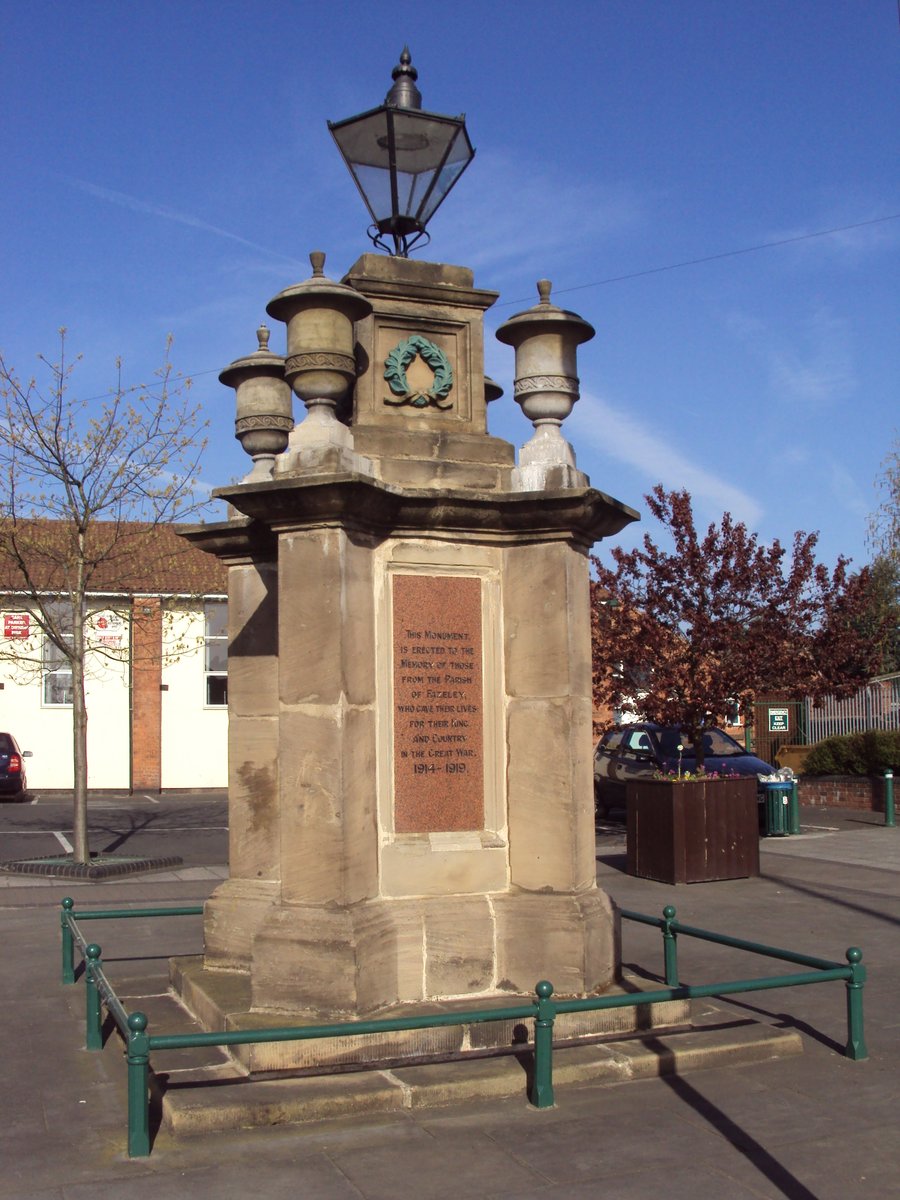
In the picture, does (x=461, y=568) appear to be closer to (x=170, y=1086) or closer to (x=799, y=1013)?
(x=170, y=1086)

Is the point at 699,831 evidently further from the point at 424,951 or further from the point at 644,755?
the point at 424,951

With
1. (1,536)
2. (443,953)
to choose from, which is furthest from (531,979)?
(1,536)

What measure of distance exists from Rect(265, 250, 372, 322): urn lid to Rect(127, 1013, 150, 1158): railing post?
3.86 m

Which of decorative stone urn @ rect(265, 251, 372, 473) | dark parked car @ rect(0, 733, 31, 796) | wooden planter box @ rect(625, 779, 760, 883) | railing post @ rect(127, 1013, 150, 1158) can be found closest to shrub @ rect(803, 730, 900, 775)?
wooden planter box @ rect(625, 779, 760, 883)

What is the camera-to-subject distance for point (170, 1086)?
19.9 feet

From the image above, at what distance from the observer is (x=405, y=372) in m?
7.63

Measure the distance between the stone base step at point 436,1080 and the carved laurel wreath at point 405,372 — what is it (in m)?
3.78

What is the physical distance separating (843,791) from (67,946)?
1905 centimetres

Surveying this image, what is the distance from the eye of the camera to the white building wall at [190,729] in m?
32.2

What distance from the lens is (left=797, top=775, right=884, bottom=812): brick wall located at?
2417 centimetres

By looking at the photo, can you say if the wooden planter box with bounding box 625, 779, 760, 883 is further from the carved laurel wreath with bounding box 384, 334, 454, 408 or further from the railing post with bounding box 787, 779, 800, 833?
the carved laurel wreath with bounding box 384, 334, 454, 408

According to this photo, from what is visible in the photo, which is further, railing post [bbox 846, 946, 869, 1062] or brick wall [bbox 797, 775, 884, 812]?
brick wall [bbox 797, 775, 884, 812]

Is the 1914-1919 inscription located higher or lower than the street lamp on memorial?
lower

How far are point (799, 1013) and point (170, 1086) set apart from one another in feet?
14.0
